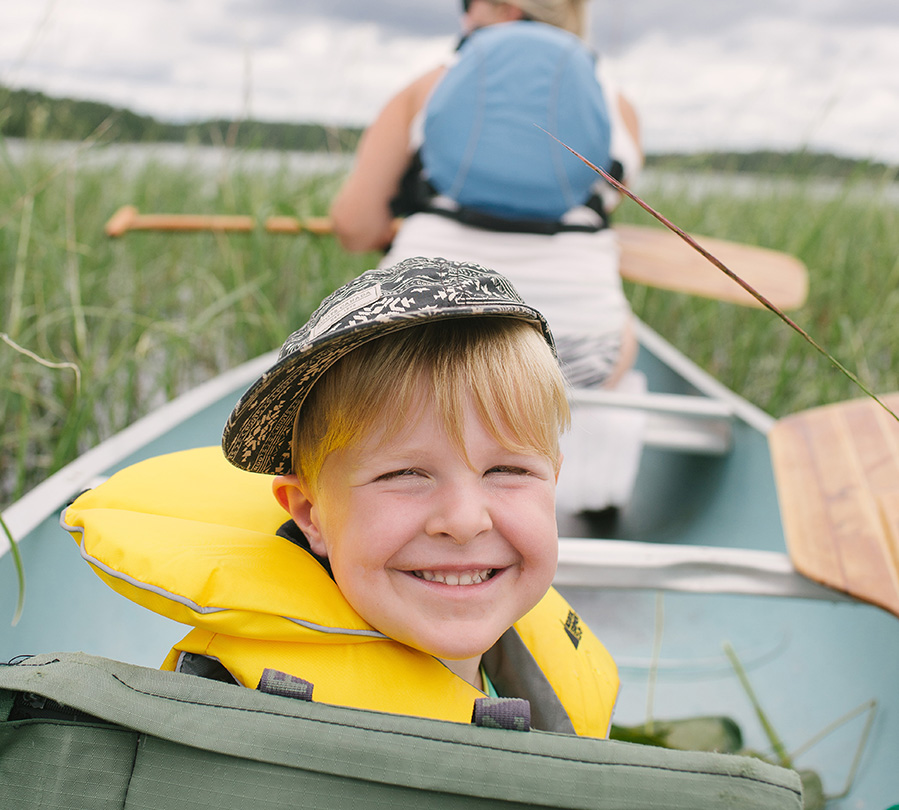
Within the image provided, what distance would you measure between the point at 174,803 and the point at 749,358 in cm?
288

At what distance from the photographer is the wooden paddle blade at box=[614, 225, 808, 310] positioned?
2359 millimetres

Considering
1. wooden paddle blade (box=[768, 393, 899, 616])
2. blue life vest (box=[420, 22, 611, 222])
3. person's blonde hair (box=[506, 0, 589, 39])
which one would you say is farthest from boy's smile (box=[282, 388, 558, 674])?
person's blonde hair (box=[506, 0, 589, 39])

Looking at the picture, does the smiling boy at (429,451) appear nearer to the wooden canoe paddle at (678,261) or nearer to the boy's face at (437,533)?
the boy's face at (437,533)

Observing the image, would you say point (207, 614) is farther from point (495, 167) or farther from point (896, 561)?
point (495, 167)

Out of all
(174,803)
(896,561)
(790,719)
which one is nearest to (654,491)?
(790,719)

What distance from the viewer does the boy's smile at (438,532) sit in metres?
0.67

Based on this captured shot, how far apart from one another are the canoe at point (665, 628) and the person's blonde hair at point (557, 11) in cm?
97

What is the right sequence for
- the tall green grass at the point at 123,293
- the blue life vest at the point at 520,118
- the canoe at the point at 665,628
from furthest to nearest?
the tall green grass at the point at 123,293
the blue life vest at the point at 520,118
the canoe at the point at 665,628

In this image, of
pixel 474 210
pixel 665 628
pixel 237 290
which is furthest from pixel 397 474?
pixel 237 290

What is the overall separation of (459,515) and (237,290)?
164cm

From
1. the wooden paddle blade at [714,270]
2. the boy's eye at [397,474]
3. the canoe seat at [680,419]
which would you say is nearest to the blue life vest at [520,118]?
the canoe seat at [680,419]

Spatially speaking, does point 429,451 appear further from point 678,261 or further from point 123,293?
point 123,293

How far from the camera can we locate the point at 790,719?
1.60 meters

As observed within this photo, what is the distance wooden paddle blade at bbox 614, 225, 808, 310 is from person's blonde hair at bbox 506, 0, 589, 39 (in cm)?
73
